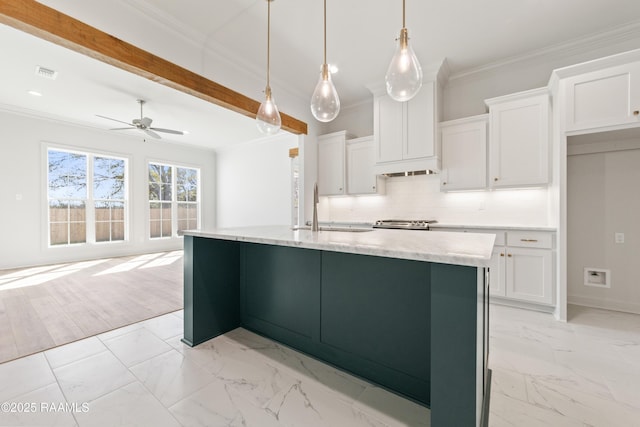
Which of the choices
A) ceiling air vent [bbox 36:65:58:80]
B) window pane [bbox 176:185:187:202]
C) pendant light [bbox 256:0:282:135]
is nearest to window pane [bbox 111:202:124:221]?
window pane [bbox 176:185:187:202]

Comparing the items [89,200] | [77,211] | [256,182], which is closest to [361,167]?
[256,182]

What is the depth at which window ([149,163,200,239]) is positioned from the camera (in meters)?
7.01

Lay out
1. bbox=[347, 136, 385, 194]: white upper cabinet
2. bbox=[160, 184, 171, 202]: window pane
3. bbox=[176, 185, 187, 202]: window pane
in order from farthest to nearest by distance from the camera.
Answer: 1. bbox=[176, 185, 187, 202]: window pane
2. bbox=[160, 184, 171, 202]: window pane
3. bbox=[347, 136, 385, 194]: white upper cabinet

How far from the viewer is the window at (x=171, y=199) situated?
7012 millimetres

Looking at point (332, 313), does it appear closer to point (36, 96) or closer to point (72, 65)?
point (72, 65)

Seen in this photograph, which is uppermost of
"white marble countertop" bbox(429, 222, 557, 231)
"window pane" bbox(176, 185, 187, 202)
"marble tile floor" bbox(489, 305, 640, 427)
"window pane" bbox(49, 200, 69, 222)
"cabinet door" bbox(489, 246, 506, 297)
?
"window pane" bbox(176, 185, 187, 202)

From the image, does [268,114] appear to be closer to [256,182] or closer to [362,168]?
[362,168]

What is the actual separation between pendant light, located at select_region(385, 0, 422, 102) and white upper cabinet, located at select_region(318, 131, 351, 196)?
281 centimetres

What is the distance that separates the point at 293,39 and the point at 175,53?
1.27m

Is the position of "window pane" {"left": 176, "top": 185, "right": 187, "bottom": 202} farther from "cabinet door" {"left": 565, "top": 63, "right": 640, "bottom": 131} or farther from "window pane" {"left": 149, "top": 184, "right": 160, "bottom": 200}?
"cabinet door" {"left": 565, "top": 63, "right": 640, "bottom": 131}

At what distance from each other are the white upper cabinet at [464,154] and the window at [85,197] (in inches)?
275

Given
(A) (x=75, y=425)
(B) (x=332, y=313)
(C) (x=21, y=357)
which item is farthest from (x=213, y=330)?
(C) (x=21, y=357)

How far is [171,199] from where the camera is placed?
7.39 meters

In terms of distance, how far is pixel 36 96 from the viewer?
171 inches
